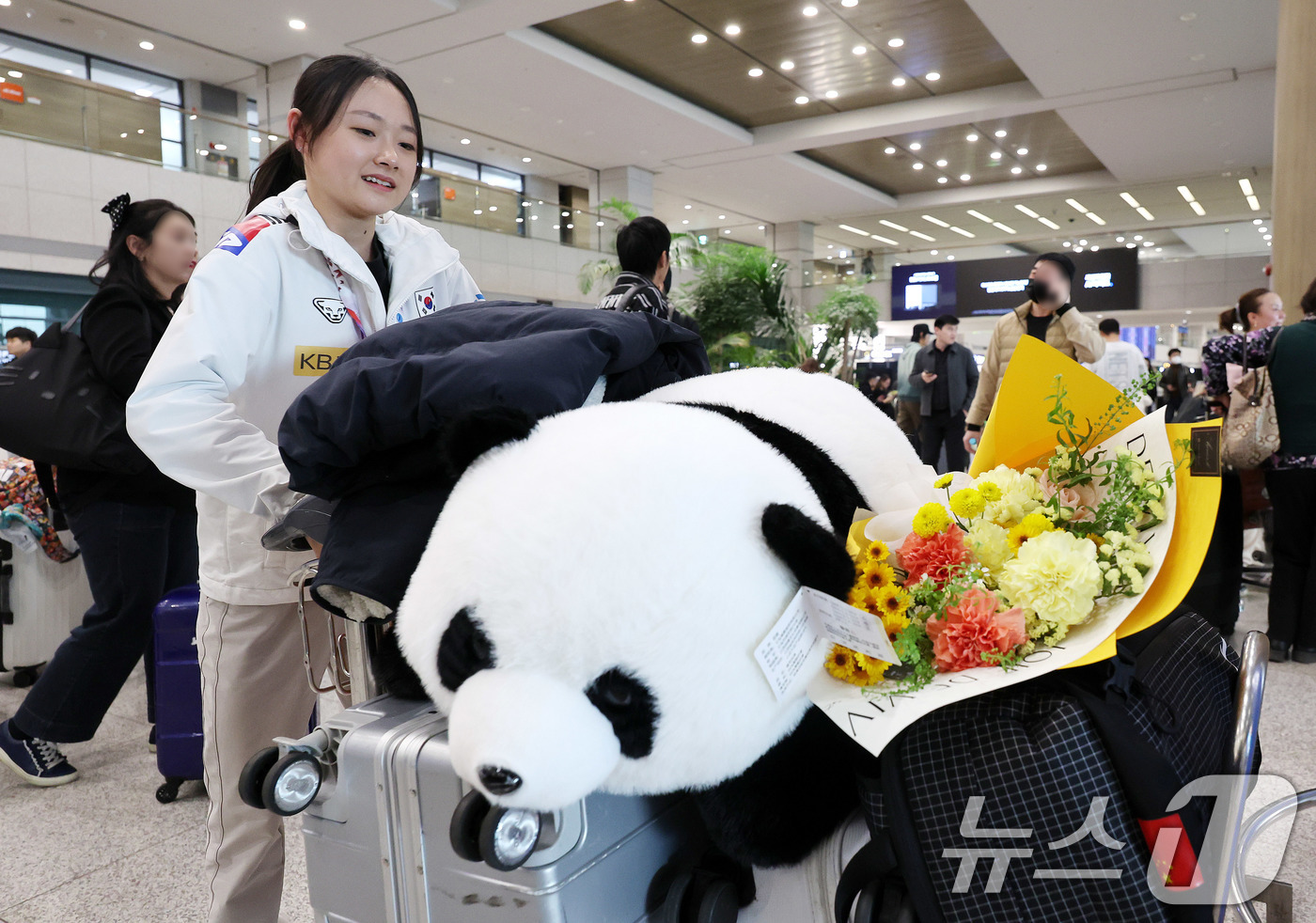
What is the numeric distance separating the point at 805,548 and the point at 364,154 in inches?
37.7

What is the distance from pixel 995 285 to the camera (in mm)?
15602

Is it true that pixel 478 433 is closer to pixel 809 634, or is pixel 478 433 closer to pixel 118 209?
pixel 809 634

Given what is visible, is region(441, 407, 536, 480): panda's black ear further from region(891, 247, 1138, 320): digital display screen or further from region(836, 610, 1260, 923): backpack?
region(891, 247, 1138, 320): digital display screen

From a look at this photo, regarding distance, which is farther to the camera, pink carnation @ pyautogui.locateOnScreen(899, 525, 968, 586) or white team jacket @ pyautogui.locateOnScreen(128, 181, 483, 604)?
white team jacket @ pyautogui.locateOnScreen(128, 181, 483, 604)

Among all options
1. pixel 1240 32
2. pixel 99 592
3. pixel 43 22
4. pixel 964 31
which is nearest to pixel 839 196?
pixel 964 31

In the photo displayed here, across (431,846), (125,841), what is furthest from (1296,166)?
(125,841)

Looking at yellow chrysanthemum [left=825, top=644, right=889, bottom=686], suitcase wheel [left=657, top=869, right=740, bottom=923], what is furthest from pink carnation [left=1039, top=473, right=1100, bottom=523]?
suitcase wheel [left=657, top=869, right=740, bottom=923]

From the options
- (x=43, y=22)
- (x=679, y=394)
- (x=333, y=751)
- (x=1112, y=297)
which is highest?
(x=43, y=22)

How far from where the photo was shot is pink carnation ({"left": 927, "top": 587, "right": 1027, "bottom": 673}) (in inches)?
31.1

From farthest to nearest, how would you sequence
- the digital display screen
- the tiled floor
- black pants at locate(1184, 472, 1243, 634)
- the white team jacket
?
the digital display screen
black pants at locate(1184, 472, 1243, 634)
the tiled floor
the white team jacket

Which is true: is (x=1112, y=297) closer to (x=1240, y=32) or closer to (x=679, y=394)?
(x=1240, y=32)

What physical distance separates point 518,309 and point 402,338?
5.0 inches

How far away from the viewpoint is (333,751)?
843 millimetres

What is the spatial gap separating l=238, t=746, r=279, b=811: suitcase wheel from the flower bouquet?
→ 1.63 ft
